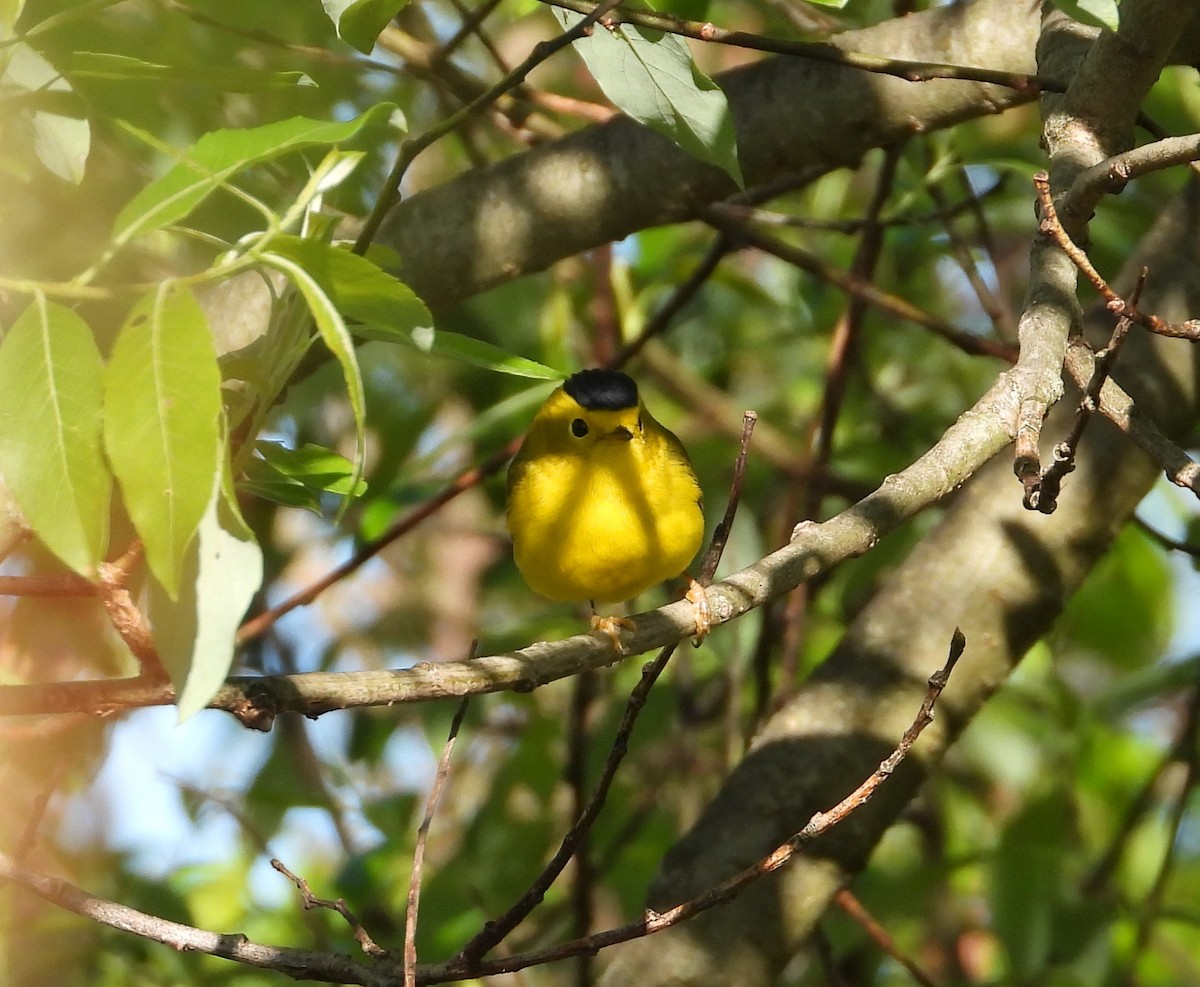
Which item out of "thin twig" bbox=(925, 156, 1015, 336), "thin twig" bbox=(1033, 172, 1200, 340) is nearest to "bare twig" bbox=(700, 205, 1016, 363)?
"thin twig" bbox=(925, 156, 1015, 336)

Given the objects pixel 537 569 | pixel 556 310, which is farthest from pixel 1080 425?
pixel 556 310

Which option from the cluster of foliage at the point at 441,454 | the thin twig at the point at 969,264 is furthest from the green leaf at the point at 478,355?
the thin twig at the point at 969,264

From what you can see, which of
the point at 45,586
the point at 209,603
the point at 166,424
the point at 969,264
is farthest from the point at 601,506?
the point at 166,424

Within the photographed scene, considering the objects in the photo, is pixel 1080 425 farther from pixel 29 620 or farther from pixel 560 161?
pixel 29 620

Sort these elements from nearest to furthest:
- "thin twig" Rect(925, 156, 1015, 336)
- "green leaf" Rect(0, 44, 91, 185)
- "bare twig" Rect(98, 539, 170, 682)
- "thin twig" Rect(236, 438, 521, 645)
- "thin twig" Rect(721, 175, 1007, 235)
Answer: "bare twig" Rect(98, 539, 170, 682)
"green leaf" Rect(0, 44, 91, 185)
"thin twig" Rect(236, 438, 521, 645)
"thin twig" Rect(721, 175, 1007, 235)
"thin twig" Rect(925, 156, 1015, 336)

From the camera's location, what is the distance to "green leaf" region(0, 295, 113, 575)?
1.27 meters

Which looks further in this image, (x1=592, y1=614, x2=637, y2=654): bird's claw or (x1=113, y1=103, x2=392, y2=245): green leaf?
(x1=592, y1=614, x2=637, y2=654): bird's claw

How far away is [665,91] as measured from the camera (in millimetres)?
1896

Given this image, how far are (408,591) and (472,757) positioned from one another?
3.32 feet

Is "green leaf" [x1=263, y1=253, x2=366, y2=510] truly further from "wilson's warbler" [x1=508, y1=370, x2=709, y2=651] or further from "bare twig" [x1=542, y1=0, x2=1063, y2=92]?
"wilson's warbler" [x1=508, y1=370, x2=709, y2=651]

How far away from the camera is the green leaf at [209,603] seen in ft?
4.13

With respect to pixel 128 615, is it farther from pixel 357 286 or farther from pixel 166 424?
pixel 357 286

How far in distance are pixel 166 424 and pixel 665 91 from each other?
963 mm

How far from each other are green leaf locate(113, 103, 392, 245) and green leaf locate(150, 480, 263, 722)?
0.24 metres
